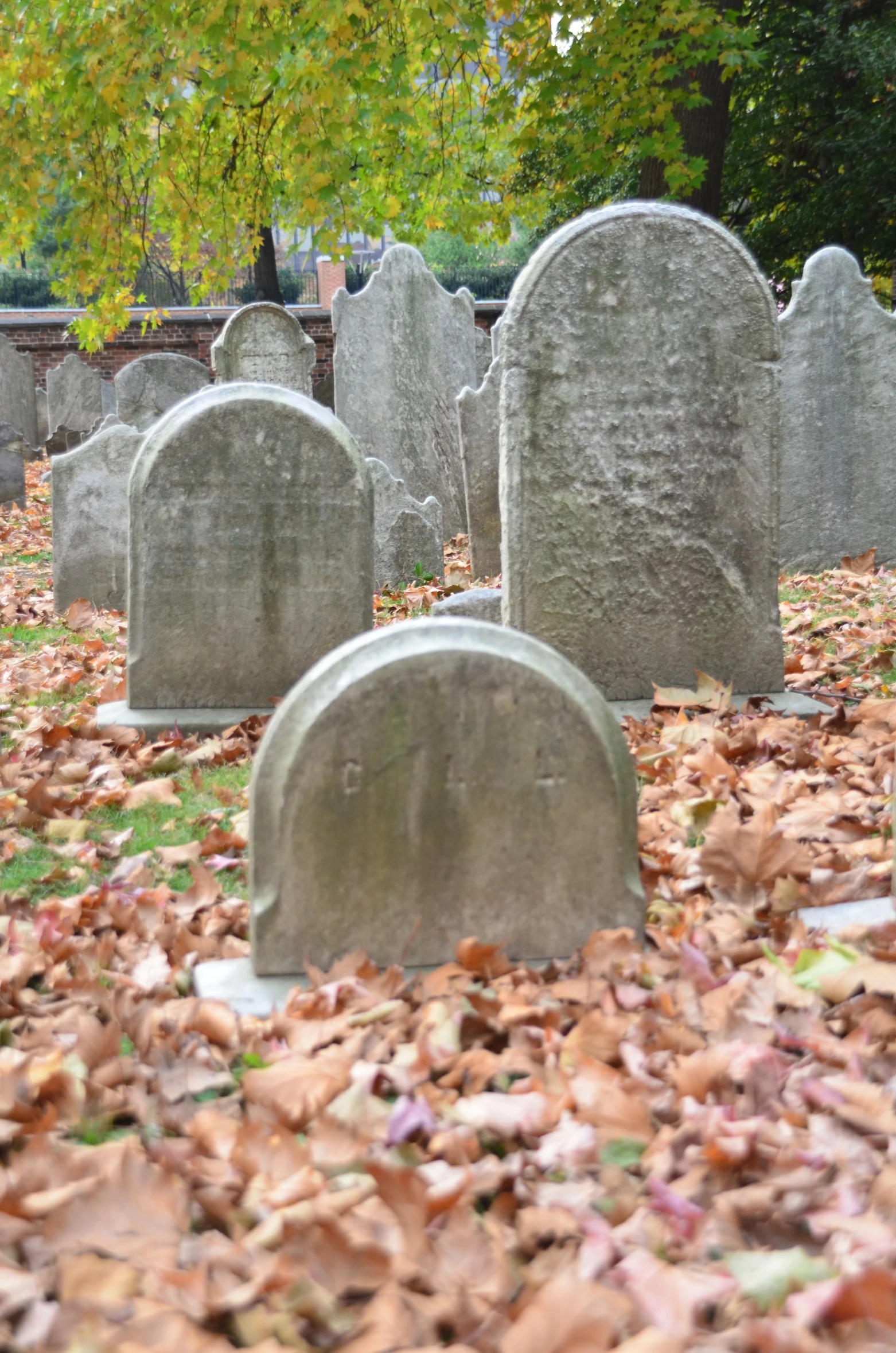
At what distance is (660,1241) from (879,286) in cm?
1798

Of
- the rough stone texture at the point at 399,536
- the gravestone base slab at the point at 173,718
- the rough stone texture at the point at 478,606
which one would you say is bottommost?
the gravestone base slab at the point at 173,718

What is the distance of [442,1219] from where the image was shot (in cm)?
167

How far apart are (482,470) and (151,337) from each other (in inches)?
672

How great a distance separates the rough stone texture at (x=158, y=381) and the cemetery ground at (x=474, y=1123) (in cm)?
1050

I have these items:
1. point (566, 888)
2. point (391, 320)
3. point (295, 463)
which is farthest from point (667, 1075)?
point (391, 320)

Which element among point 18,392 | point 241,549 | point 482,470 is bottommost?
point 241,549

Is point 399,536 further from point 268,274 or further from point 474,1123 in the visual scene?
point 268,274

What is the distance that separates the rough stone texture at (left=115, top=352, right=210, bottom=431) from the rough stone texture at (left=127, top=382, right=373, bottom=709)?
8.49m

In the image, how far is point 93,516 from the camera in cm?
765

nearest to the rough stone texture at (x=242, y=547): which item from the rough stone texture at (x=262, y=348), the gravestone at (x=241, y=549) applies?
the gravestone at (x=241, y=549)

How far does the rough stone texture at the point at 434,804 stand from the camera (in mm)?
2451

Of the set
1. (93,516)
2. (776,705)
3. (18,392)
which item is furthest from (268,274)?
(776,705)

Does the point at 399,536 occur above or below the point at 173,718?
above

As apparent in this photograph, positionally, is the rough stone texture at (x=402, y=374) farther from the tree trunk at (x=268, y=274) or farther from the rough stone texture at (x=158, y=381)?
the tree trunk at (x=268, y=274)
